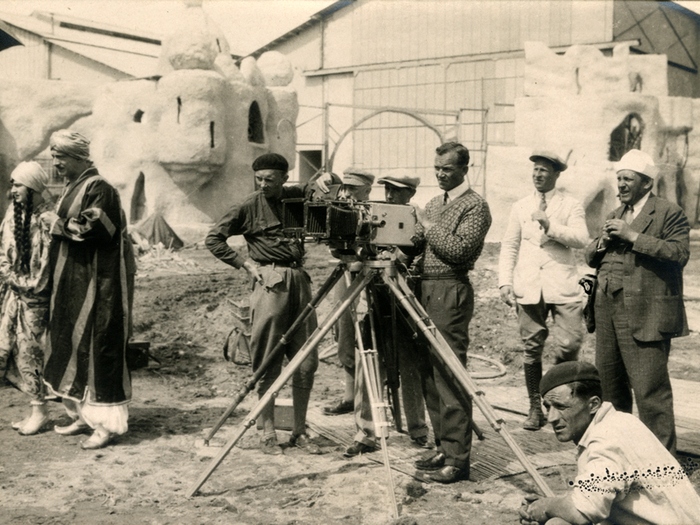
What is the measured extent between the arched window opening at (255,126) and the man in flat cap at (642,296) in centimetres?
1314

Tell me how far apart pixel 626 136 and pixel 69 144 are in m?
13.7

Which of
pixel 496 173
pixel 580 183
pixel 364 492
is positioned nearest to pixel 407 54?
pixel 496 173

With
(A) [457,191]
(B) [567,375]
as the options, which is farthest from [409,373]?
(B) [567,375]

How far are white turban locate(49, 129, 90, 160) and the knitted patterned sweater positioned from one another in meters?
2.25

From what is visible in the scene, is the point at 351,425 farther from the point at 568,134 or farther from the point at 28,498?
the point at 568,134

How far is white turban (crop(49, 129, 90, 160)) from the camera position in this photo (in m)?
4.55

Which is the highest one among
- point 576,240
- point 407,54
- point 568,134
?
point 407,54

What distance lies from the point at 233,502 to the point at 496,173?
12131mm

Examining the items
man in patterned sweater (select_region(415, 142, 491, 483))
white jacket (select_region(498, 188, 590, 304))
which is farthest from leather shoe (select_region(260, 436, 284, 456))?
white jacket (select_region(498, 188, 590, 304))

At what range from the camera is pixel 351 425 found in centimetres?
510

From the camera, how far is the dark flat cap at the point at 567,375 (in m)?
2.59

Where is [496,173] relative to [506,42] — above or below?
below

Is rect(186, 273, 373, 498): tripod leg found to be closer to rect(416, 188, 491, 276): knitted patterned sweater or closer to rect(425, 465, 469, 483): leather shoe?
rect(416, 188, 491, 276): knitted patterned sweater

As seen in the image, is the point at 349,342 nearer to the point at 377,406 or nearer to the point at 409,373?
the point at 409,373
